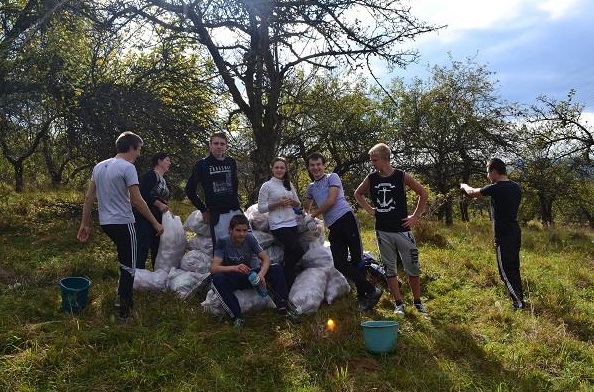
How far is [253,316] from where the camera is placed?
16.4ft

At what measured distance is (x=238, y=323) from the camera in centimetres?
461

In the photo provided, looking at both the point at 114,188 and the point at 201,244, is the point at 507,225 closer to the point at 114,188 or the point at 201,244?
the point at 201,244

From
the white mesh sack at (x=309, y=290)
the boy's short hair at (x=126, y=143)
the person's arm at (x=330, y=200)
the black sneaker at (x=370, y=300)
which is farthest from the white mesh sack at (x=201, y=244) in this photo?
the black sneaker at (x=370, y=300)

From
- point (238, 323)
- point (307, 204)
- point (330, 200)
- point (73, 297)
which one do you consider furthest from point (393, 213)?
point (73, 297)

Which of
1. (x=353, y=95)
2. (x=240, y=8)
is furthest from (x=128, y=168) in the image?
(x=353, y=95)

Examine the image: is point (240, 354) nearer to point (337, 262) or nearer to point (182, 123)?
point (337, 262)

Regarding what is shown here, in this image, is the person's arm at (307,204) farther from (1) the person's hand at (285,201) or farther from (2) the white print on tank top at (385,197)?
(2) the white print on tank top at (385,197)

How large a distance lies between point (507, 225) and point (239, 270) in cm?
305

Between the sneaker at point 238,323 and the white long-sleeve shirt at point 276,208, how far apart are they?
4.01ft

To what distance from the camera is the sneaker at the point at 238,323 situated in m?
4.56

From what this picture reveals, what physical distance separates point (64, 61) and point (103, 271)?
14.3 feet

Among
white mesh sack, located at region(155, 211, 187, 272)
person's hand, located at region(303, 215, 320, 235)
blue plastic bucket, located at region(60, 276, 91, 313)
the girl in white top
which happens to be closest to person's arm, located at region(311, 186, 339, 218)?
the girl in white top

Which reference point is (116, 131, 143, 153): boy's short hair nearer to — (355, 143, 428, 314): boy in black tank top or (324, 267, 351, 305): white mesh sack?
(355, 143, 428, 314): boy in black tank top

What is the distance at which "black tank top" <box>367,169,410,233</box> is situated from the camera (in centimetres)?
496
